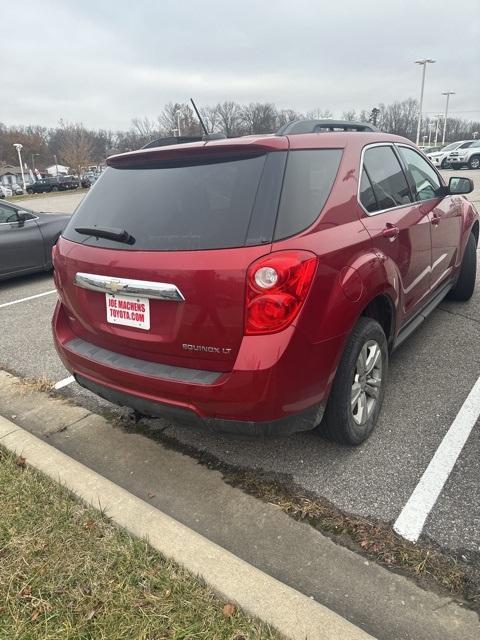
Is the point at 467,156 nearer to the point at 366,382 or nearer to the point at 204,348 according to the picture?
the point at 366,382

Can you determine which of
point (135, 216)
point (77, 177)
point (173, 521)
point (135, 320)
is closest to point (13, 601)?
point (173, 521)

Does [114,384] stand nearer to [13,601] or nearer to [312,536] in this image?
[13,601]

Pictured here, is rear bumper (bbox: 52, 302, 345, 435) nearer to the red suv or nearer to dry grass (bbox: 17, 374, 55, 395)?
the red suv

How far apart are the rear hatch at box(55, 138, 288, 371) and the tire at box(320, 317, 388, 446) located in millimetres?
Result: 694

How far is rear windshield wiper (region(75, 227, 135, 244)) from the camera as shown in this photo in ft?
8.26

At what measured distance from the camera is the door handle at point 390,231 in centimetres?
291

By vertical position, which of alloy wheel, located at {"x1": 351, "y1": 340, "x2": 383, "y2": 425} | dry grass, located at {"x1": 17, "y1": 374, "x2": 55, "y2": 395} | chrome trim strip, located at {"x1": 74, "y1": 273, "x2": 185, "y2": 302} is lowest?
dry grass, located at {"x1": 17, "y1": 374, "x2": 55, "y2": 395}

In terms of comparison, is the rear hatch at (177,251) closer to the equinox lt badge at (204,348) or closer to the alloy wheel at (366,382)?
the equinox lt badge at (204,348)

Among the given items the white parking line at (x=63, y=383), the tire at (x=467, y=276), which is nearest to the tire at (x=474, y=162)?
the tire at (x=467, y=276)

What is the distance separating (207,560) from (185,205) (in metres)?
1.59

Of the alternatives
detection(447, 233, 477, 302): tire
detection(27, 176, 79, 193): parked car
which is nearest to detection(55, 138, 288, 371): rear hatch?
detection(447, 233, 477, 302): tire

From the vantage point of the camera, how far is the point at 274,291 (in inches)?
84.5

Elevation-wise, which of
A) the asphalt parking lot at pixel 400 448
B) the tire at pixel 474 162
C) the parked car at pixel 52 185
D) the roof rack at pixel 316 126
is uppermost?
the roof rack at pixel 316 126

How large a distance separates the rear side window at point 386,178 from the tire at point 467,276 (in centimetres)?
186
